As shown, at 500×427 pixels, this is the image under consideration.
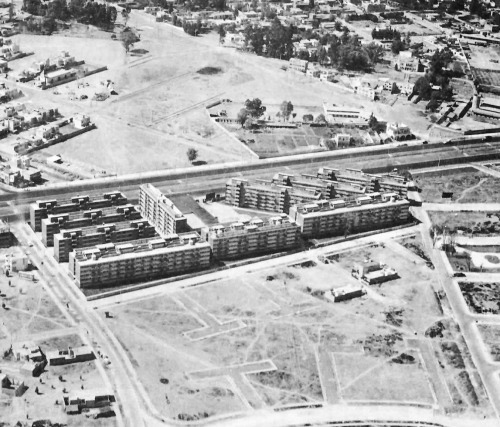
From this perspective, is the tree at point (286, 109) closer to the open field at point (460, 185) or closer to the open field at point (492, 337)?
the open field at point (460, 185)

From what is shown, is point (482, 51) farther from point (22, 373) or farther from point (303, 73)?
point (22, 373)

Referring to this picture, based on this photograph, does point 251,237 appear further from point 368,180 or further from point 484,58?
point 484,58

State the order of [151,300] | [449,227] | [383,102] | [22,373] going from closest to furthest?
[22,373] < [151,300] < [449,227] < [383,102]

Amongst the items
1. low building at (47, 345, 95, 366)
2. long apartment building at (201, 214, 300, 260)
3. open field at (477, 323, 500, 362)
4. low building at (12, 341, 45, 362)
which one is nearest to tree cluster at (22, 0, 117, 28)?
long apartment building at (201, 214, 300, 260)

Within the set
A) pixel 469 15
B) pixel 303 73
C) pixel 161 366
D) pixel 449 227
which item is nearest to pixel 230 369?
pixel 161 366

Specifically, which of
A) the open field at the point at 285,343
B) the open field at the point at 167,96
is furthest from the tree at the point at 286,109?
the open field at the point at 285,343

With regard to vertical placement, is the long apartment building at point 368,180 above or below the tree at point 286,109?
below

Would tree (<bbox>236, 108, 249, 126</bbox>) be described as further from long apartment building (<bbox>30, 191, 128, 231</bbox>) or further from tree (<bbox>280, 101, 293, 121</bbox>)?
long apartment building (<bbox>30, 191, 128, 231</bbox>)
